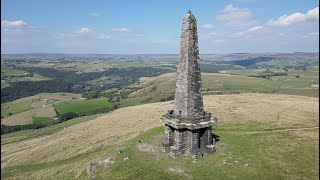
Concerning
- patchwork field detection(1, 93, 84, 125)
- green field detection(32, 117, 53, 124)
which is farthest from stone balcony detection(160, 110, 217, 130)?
patchwork field detection(1, 93, 84, 125)

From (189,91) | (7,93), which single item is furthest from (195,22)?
(7,93)

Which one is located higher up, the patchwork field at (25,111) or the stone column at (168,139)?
the stone column at (168,139)

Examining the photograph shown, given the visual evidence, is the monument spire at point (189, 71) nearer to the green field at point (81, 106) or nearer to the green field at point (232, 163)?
the green field at point (232, 163)

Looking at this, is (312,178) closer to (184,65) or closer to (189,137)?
(189,137)

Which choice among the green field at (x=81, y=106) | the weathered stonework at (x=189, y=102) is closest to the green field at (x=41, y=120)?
the green field at (x=81, y=106)

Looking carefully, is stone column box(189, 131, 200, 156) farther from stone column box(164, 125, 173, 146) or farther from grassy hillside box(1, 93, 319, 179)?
stone column box(164, 125, 173, 146)

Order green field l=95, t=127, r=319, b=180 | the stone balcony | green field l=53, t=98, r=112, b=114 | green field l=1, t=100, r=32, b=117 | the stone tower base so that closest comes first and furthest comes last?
1. green field l=95, t=127, r=319, b=180
2. the stone balcony
3. the stone tower base
4. green field l=53, t=98, r=112, b=114
5. green field l=1, t=100, r=32, b=117

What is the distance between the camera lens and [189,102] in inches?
1061

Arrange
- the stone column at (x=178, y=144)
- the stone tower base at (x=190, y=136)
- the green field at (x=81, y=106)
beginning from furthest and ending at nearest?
the green field at (x=81, y=106)
the stone column at (x=178, y=144)
the stone tower base at (x=190, y=136)

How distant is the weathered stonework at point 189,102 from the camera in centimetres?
2678

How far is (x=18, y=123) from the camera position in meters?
106

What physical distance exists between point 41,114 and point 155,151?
9897 cm

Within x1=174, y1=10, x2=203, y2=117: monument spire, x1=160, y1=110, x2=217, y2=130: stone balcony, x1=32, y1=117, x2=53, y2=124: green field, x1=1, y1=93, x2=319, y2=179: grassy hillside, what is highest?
x1=174, y1=10, x2=203, y2=117: monument spire

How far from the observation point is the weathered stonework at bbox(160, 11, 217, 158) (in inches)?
1054
